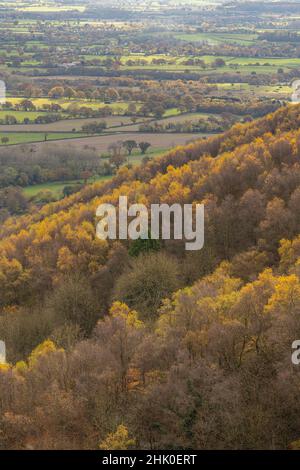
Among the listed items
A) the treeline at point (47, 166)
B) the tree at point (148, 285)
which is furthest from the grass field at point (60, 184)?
the tree at point (148, 285)

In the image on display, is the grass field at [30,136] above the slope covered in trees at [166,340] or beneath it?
above

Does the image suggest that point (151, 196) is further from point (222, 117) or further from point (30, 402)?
point (222, 117)

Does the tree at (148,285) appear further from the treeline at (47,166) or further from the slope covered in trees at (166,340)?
the treeline at (47,166)

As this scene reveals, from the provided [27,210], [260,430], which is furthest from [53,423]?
[27,210]

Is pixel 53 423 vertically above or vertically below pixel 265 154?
below

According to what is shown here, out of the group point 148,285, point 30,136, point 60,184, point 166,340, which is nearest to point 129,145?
point 60,184

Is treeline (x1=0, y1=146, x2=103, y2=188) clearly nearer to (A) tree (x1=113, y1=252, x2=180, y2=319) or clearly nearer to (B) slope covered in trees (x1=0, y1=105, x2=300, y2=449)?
(B) slope covered in trees (x1=0, y1=105, x2=300, y2=449)

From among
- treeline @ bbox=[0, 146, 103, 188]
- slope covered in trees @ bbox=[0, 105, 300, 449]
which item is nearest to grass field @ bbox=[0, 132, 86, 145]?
treeline @ bbox=[0, 146, 103, 188]

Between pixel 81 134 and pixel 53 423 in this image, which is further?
pixel 81 134
